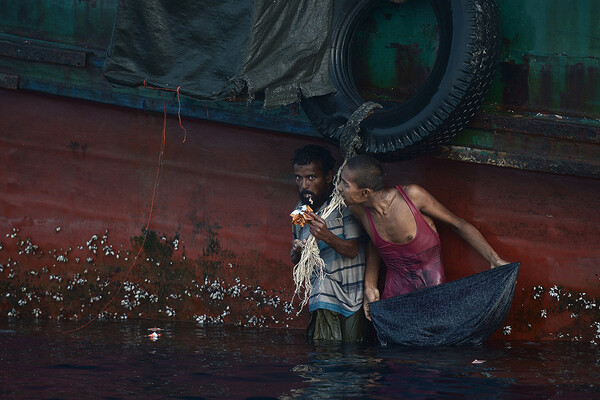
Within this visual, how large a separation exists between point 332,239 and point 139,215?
1.82 metres

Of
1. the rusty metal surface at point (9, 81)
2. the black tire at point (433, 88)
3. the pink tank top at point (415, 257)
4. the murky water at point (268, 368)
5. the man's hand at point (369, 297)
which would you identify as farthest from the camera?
the rusty metal surface at point (9, 81)

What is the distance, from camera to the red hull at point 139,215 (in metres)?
6.04

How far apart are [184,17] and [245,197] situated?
145 cm

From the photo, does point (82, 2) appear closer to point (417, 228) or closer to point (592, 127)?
point (417, 228)

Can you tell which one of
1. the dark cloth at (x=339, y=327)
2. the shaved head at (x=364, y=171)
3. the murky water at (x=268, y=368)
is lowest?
the murky water at (x=268, y=368)

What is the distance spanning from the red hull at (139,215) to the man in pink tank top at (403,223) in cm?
50

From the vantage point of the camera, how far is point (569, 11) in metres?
5.11

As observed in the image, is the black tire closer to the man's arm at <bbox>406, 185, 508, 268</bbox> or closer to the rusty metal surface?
the man's arm at <bbox>406, 185, 508, 268</bbox>

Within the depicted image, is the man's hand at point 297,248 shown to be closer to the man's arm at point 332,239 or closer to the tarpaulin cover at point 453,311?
the man's arm at point 332,239

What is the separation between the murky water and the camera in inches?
167

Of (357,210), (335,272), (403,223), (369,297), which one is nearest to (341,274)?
(335,272)

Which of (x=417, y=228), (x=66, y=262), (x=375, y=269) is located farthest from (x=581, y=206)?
(x=66, y=262)

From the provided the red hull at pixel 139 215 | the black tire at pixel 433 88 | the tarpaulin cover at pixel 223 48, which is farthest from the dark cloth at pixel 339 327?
the tarpaulin cover at pixel 223 48

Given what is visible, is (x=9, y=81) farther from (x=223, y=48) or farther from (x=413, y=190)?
(x=413, y=190)
